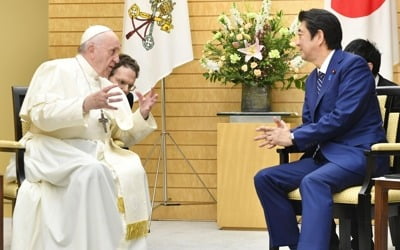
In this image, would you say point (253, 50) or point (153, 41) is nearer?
point (253, 50)

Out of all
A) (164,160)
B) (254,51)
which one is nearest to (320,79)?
(254,51)

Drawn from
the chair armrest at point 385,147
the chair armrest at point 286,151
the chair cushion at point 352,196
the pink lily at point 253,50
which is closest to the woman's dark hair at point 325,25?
the chair armrest at point 286,151

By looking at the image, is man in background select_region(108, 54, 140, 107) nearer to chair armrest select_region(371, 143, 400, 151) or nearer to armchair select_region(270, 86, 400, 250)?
armchair select_region(270, 86, 400, 250)

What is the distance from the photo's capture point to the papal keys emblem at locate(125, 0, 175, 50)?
6.45m

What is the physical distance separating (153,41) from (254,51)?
85 centimetres

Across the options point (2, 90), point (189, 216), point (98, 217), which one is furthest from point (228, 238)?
point (2, 90)

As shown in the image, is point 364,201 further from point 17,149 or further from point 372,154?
point 17,149

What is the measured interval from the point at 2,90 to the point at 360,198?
4.03 metres

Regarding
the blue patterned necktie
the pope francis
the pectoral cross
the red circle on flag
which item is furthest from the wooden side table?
the red circle on flag

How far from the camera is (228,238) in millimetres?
6004

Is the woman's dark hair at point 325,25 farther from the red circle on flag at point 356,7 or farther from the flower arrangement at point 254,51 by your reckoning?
the red circle on flag at point 356,7

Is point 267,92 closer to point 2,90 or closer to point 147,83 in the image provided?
point 147,83

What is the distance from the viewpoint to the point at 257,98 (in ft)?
20.6

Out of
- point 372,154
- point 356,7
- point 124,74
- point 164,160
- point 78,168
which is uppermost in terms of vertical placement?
point 356,7
